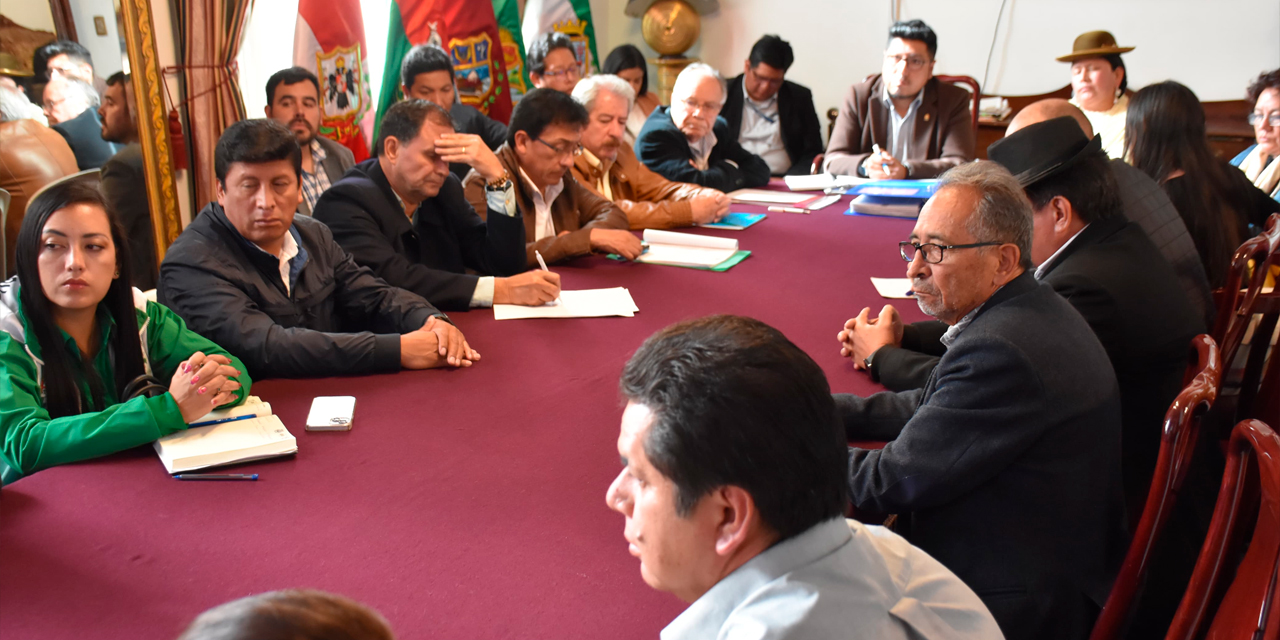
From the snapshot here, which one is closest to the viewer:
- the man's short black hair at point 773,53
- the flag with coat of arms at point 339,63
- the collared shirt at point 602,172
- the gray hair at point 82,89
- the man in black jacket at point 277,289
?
the man in black jacket at point 277,289

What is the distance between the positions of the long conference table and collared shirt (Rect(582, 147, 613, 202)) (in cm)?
171

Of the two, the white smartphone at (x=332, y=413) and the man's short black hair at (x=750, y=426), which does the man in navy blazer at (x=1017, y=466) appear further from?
the white smartphone at (x=332, y=413)

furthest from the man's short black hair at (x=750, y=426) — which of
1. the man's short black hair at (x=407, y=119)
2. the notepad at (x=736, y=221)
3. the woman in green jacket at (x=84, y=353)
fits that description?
the notepad at (x=736, y=221)

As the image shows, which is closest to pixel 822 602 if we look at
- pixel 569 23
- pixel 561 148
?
pixel 561 148

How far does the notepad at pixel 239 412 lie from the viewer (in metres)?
1.50

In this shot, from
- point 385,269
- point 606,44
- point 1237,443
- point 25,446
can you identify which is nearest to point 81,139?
point 385,269

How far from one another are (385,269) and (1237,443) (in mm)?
1984

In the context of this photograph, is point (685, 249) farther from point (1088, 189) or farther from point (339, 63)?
point (339, 63)

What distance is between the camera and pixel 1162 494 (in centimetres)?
119

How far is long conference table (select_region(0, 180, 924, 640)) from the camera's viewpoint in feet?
3.49

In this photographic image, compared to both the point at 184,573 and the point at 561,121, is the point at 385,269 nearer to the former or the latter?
the point at 561,121

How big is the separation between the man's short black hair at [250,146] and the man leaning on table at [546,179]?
0.80 m

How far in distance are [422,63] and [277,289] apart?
7.54ft

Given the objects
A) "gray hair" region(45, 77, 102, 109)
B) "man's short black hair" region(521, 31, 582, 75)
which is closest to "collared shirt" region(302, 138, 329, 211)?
"gray hair" region(45, 77, 102, 109)
